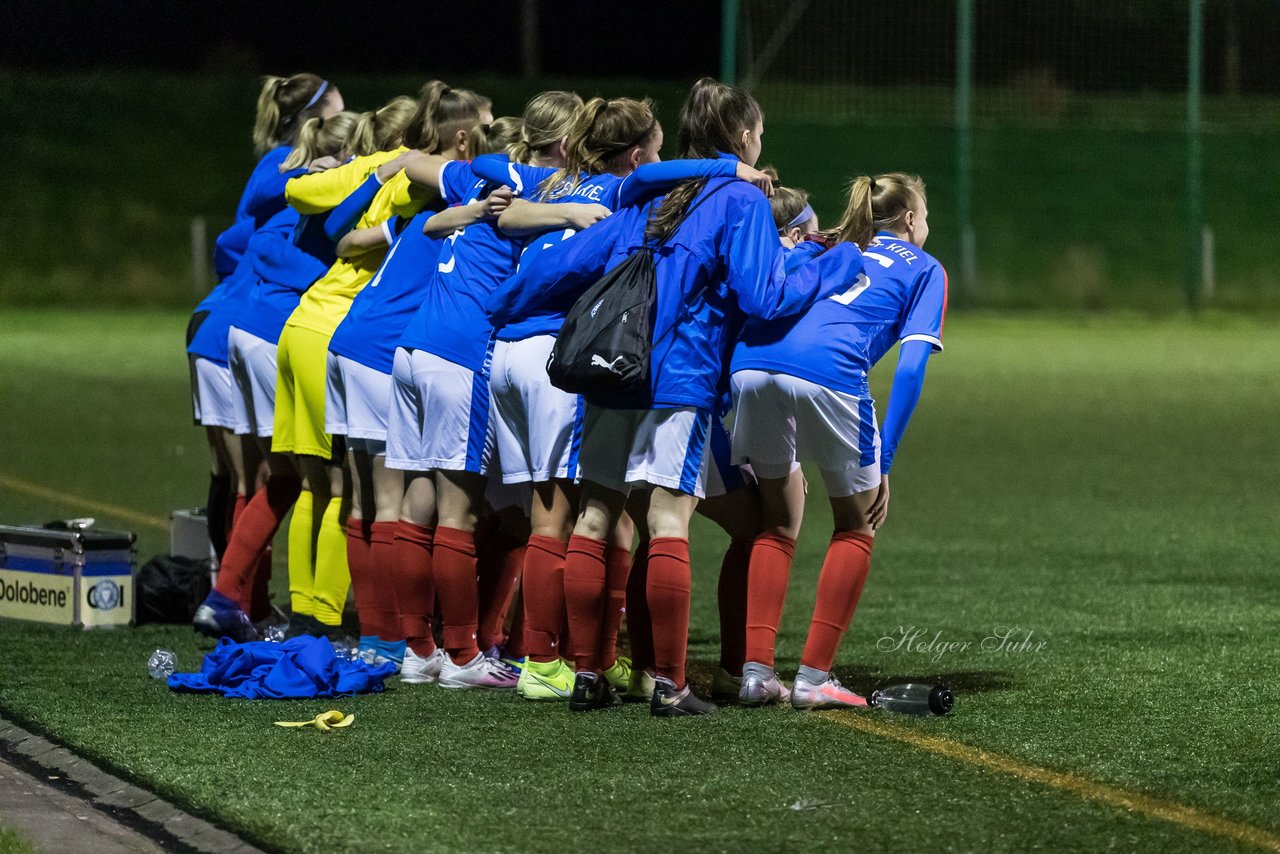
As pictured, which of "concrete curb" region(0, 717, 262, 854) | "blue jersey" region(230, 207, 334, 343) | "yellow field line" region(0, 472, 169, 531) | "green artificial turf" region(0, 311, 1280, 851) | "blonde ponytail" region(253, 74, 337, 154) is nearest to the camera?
"concrete curb" region(0, 717, 262, 854)

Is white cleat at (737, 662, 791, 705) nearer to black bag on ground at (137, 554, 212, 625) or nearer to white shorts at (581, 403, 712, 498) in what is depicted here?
white shorts at (581, 403, 712, 498)

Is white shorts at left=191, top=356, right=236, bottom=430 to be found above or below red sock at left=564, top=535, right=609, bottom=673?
above

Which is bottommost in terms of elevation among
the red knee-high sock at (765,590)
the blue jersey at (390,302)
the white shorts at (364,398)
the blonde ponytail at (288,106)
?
the red knee-high sock at (765,590)

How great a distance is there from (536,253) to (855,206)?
0.96 metres

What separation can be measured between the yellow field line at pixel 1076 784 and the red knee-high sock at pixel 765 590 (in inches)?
11.2

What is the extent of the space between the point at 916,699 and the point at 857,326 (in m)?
1.10

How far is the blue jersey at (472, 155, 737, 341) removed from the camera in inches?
204

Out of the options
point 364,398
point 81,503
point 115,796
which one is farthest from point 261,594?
point 81,503

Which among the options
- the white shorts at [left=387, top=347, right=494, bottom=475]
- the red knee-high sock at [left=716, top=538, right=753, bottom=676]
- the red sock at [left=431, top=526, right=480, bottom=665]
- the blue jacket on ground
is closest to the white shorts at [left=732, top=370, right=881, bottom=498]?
the red knee-high sock at [left=716, top=538, right=753, bottom=676]

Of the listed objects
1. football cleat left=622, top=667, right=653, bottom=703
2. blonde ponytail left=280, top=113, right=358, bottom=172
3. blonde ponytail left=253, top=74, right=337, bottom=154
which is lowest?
football cleat left=622, top=667, right=653, bottom=703

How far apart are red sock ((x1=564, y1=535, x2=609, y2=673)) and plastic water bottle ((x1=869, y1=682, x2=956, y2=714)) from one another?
2.90 feet

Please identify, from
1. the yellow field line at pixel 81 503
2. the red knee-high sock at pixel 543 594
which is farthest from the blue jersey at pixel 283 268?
the yellow field line at pixel 81 503

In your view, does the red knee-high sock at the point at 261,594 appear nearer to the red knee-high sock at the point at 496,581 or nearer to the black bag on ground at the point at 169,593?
the black bag on ground at the point at 169,593

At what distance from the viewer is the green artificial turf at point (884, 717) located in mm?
4293
